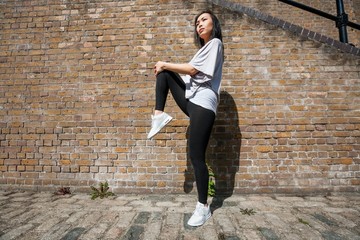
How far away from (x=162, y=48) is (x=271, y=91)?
69.7 inches

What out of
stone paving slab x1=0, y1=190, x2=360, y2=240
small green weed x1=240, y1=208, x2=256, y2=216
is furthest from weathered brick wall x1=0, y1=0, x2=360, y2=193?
small green weed x1=240, y1=208, x2=256, y2=216

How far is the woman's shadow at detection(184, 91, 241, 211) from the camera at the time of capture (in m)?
3.05

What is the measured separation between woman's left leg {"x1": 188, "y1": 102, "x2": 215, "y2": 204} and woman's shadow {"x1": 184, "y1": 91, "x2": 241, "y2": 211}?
102 centimetres

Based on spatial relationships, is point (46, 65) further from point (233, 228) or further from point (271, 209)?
point (271, 209)

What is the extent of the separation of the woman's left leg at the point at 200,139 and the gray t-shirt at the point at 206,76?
75 millimetres

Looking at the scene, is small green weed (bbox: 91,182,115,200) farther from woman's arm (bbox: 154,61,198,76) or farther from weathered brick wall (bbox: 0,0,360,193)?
woman's arm (bbox: 154,61,198,76)

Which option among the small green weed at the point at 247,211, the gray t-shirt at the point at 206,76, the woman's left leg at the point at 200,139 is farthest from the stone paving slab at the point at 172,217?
the gray t-shirt at the point at 206,76

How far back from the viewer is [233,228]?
187 cm

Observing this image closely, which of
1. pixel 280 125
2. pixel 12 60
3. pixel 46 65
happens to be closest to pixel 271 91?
pixel 280 125

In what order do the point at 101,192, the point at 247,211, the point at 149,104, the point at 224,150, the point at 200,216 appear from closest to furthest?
the point at 200,216, the point at 247,211, the point at 101,192, the point at 224,150, the point at 149,104

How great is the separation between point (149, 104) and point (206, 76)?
4.48ft

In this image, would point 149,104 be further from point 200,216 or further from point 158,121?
point 200,216


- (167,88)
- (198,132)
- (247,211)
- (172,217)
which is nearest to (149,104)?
(167,88)

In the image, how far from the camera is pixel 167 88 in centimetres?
217
